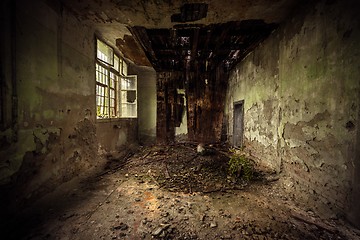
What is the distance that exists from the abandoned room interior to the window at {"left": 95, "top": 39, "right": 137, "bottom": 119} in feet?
0.29

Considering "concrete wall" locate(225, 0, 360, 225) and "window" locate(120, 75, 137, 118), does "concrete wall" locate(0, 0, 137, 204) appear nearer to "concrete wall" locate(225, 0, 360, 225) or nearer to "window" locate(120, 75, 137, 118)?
"window" locate(120, 75, 137, 118)

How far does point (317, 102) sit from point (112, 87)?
18.6ft

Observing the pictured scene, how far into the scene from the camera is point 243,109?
221 inches

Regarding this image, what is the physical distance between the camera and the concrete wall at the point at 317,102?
6.93 feet

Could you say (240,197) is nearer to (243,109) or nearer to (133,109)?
(243,109)

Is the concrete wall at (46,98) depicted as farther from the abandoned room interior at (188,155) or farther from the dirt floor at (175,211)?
the dirt floor at (175,211)

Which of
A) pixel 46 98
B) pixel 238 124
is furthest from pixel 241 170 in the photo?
pixel 46 98

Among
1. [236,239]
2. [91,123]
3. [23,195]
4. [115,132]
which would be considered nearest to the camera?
[236,239]

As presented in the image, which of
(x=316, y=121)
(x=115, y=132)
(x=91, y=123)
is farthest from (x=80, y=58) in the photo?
(x=316, y=121)

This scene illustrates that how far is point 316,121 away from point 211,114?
15.0ft

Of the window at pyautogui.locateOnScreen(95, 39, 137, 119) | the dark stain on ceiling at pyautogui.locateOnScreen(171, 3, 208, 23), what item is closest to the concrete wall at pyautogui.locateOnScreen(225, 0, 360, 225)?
the dark stain on ceiling at pyautogui.locateOnScreen(171, 3, 208, 23)

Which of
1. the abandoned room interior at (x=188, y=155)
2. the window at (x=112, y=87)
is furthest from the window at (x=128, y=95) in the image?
the abandoned room interior at (x=188, y=155)

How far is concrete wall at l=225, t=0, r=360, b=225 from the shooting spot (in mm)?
2113

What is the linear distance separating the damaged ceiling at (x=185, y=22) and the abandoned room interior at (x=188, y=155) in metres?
0.03
